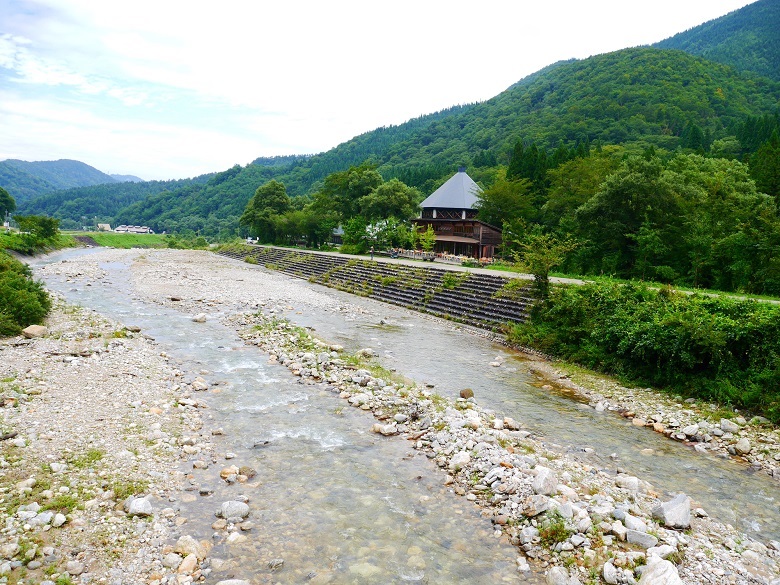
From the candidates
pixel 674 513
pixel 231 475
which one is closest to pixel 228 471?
pixel 231 475

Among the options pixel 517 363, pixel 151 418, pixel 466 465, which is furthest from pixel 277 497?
pixel 517 363

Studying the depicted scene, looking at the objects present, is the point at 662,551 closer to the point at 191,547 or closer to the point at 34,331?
the point at 191,547

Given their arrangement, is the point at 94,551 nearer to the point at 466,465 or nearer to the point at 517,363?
the point at 466,465

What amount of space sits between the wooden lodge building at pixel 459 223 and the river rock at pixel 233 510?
38.6 meters

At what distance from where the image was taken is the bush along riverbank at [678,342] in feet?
38.7

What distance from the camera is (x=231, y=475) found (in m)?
7.75

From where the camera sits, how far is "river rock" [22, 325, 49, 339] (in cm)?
1513

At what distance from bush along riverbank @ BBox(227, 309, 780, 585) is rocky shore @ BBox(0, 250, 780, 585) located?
2 centimetres

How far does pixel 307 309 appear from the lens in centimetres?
2509

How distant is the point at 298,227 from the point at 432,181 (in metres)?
26.1

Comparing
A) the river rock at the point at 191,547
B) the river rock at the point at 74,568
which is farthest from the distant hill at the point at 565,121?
the river rock at the point at 74,568

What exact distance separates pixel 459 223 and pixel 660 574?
42.7 metres

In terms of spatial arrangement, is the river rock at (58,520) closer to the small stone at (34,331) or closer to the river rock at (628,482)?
the river rock at (628,482)

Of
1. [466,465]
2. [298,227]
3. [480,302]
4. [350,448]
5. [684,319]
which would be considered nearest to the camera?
[466,465]
